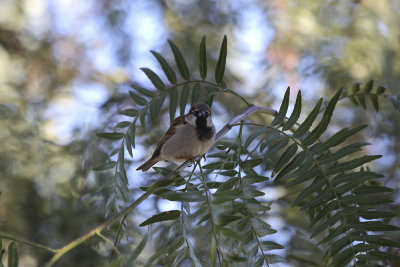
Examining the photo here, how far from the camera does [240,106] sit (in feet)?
13.9

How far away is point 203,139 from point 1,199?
2100 mm

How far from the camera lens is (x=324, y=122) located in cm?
172

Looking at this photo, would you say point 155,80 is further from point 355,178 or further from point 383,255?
point 383,255

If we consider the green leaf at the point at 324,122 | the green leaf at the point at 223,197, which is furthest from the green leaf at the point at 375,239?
the green leaf at the point at 223,197

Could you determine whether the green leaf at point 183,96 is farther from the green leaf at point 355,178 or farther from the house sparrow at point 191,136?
the green leaf at point 355,178

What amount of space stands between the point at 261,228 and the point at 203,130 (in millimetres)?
1119

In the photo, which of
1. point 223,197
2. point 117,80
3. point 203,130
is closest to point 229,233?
point 223,197

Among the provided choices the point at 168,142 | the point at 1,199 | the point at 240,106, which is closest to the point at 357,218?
the point at 168,142

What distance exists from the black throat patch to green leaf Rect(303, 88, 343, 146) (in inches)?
37.5

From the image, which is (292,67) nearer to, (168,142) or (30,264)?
(168,142)

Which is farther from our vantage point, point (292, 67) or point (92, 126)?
point (292, 67)

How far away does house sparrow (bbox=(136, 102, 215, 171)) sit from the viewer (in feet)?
8.60

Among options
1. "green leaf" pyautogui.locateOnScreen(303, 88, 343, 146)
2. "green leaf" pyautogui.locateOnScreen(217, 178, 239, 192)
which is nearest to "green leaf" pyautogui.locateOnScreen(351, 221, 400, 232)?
"green leaf" pyautogui.locateOnScreen(303, 88, 343, 146)

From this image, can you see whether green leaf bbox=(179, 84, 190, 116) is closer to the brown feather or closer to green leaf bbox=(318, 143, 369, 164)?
the brown feather
